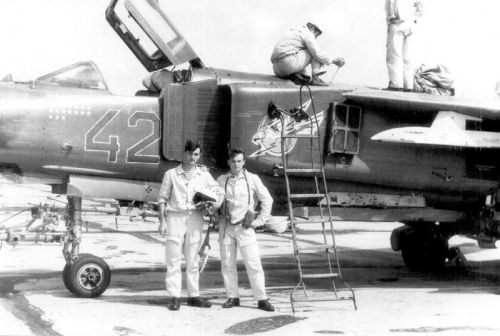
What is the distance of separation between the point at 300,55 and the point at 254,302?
10.3ft

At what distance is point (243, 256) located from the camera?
22.6 feet

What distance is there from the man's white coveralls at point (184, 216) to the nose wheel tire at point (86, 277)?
0.93 meters

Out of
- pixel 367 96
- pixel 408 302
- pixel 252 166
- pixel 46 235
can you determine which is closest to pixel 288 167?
pixel 252 166

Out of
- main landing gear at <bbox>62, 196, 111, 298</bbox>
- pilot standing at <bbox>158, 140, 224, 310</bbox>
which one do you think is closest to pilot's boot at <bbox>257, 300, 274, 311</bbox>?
pilot standing at <bbox>158, 140, 224, 310</bbox>

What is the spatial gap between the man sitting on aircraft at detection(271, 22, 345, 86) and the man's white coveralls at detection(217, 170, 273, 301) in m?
1.94

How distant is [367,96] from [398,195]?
5.00 ft

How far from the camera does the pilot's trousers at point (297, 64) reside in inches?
326

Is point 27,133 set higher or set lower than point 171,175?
higher

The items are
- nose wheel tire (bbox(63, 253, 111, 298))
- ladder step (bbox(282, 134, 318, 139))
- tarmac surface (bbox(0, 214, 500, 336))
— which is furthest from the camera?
ladder step (bbox(282, 134, 318, 139))

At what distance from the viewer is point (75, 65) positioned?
25.6 feet

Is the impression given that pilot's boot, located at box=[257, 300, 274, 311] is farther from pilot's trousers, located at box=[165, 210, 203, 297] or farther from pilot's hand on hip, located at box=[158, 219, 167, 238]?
pilot's hand on hip, located at box=[158, 219, 167, 238]

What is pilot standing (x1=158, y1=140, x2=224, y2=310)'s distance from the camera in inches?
270

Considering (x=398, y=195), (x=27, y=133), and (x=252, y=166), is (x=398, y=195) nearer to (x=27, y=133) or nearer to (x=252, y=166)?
(x=252, y=166)

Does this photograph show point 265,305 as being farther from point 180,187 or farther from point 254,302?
point 180,187
